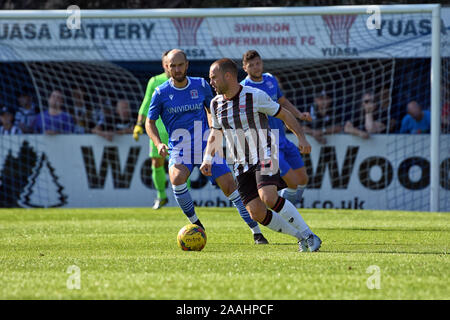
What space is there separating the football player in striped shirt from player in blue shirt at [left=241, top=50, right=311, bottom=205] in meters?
2.11

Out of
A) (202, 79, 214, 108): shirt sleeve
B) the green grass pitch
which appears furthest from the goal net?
(202, 79, 214, 108): shirt sleeve

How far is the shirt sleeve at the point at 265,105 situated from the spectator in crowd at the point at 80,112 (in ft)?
29.2

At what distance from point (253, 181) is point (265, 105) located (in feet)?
2.44

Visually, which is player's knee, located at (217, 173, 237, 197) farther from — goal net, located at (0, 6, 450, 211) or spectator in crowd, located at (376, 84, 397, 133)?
spectator in crowd, located at (376, 84, 397, 133)

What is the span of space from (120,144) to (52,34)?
239cm

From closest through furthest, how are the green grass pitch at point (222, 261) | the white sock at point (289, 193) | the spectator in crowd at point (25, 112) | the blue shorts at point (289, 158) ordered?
the green grass pitch at point (222, 261) → the blue shorts at point (289, 158) → the white sock at point (289, 193) → the spectator in crowd at point (25, 112)

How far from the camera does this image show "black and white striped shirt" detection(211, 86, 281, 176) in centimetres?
792

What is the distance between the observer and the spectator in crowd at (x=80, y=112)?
16344 millimetres

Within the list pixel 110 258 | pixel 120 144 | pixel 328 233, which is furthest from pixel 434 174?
pixel 110 258

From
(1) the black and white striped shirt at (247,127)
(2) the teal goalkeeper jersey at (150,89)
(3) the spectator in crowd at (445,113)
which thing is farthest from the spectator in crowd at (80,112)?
(1) the black and white striped shirt at (247,127)

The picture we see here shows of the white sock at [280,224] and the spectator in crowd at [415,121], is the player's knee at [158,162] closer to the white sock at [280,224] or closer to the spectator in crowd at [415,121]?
the spectator in crowd at [415,121]

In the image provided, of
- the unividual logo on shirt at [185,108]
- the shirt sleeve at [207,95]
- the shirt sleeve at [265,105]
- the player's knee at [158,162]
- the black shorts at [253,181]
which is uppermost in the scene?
the player's knee at [158,162]
